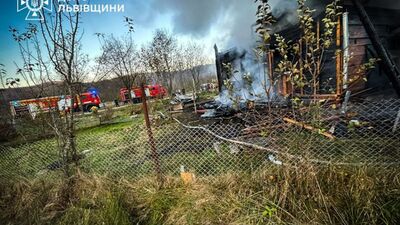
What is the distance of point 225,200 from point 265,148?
906 millimetres

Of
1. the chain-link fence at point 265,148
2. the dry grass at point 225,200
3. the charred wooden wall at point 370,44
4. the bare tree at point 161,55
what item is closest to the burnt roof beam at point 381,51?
the charred wooden wall at point 370,44

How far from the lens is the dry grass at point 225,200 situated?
2480 millimetres

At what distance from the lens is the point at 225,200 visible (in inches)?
114

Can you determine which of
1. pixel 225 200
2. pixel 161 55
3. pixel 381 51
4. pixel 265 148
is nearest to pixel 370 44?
pixel 381 51

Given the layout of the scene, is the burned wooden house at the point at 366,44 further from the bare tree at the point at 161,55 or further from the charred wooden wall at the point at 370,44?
the bare tree at the point at 161,55

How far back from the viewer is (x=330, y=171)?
2.75 meters

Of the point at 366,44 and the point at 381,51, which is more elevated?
the point at 366,44

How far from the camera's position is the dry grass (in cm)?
248

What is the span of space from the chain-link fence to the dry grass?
0.24 metres

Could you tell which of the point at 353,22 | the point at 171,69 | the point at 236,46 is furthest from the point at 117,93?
the point at 353,22

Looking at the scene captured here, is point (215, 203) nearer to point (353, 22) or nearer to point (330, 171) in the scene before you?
point (330, 171)

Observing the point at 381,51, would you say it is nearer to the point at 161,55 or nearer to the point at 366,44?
the point at 366,44

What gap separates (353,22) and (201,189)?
23.7 feet

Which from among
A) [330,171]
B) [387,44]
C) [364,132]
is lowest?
[364,132]
